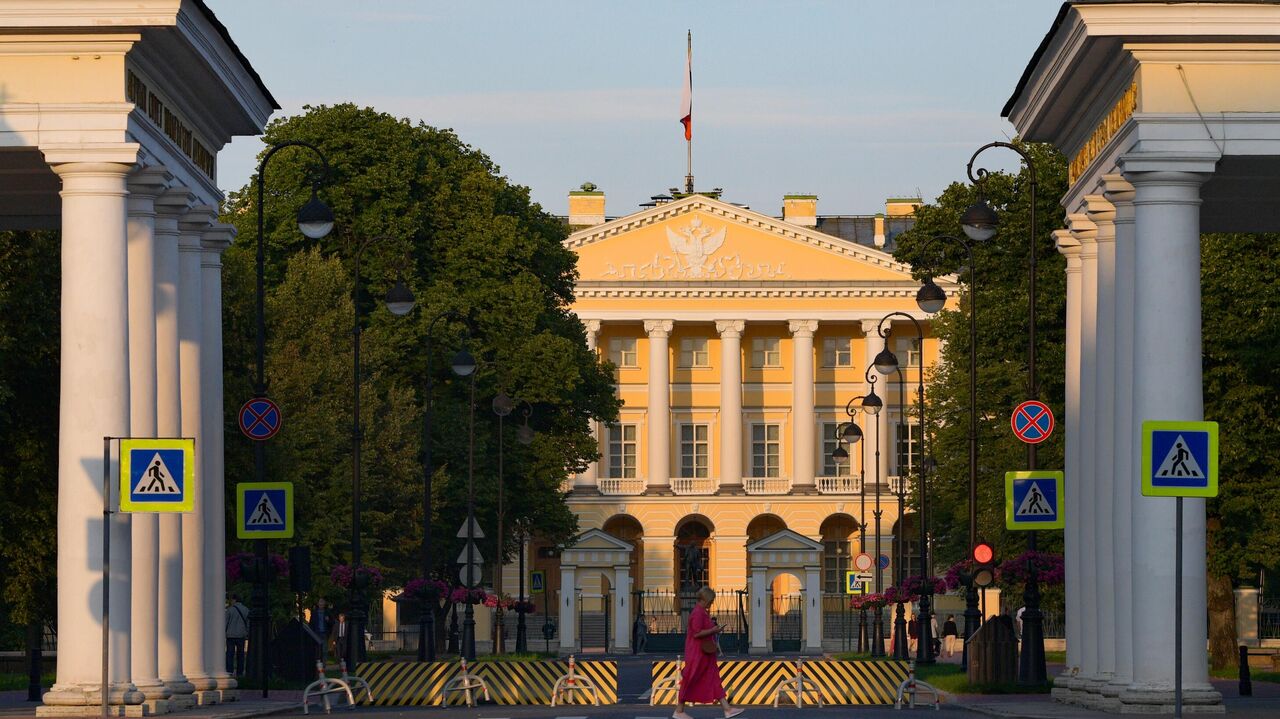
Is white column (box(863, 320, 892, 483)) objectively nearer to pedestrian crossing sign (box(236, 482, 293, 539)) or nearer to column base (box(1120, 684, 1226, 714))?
pedestrian crossing sign (box(236, 482, 293, 539))

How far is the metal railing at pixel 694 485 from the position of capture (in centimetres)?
11238

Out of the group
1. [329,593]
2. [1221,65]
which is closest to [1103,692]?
[1221,65]

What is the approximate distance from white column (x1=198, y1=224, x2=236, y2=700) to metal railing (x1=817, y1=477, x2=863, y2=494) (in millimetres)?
81444

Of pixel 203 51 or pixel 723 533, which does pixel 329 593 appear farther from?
pixel 723 533

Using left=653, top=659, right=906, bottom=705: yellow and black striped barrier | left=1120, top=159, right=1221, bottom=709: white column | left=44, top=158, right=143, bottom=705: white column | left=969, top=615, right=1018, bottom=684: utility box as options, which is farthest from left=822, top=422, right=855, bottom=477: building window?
left=44, top=158, right=143, bottom=705: white column

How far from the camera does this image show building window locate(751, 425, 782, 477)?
115 m

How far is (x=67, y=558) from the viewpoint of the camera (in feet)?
84.1

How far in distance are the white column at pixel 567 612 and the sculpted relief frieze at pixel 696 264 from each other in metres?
41.1

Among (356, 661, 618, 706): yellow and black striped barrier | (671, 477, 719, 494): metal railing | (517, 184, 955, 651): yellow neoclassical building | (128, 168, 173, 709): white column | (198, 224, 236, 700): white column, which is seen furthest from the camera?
(671, 477, 719, 494): metal railing

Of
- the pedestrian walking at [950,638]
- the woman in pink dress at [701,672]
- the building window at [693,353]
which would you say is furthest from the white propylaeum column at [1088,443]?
the building window at [693,353]

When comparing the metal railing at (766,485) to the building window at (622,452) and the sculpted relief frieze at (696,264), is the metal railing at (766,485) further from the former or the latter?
the sculpted relief frieze at (696,264)

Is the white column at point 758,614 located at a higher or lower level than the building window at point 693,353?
lower

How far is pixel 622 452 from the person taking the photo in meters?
114

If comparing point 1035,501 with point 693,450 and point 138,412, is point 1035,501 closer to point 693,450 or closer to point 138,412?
point 138,412
